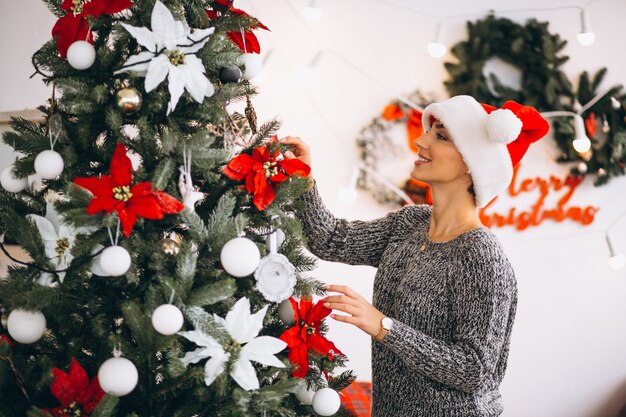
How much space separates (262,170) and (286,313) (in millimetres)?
295

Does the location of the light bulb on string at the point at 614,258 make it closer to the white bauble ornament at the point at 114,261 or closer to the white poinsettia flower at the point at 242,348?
the white poinsettia flower at the point at 242,348

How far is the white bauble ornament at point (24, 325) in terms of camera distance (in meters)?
0.98

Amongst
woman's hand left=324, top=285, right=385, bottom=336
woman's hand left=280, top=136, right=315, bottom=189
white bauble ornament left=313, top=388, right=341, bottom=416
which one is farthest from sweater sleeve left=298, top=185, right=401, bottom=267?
white bauble ornament left=313, top=388, right=341, bottom=416

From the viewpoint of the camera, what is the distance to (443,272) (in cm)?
141

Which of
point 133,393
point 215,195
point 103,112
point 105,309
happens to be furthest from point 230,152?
point 133,393

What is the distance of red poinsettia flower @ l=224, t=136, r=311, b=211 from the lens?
1.11 meters

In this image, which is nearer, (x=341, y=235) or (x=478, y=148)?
(x=478, y=148)

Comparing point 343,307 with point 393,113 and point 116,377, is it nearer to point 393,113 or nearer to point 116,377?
point 116,377

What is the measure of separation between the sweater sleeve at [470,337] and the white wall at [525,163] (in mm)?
1630

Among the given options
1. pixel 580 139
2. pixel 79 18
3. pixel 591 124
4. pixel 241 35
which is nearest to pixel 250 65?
pixel 241 35

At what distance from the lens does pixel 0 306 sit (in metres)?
1.01

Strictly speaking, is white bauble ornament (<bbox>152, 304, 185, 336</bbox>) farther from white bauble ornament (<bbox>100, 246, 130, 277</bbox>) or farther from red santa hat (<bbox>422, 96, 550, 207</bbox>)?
red santa hat (<bbox>422, 96, 550, 207</bbox>)

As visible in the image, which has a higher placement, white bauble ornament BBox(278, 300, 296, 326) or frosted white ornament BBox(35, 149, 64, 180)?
frosted white ornament BBox(35, 149, 64, 180)

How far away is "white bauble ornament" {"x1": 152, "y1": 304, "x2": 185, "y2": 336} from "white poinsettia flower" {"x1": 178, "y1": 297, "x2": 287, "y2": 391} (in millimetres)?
72
